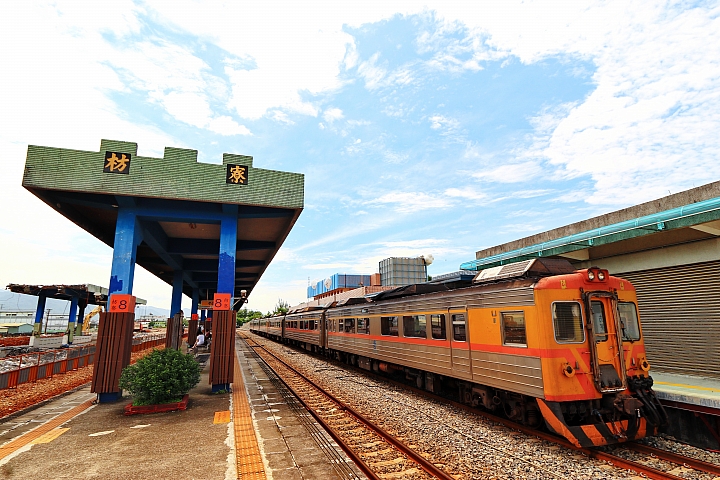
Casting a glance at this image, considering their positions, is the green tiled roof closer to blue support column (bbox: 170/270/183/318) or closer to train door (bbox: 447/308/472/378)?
train door (bbox: 447/308/472/378)

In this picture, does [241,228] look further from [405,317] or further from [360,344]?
[405,317]

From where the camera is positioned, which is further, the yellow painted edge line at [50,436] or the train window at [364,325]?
the train window at [364,325]

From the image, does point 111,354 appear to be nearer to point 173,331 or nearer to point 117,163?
point 173,331

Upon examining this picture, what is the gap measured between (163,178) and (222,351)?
215 inches

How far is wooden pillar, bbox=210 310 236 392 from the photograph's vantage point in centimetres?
1106

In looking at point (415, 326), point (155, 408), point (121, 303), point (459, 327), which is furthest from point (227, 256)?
point (459, 327)

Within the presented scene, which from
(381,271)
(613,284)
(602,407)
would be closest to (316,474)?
(602,407)

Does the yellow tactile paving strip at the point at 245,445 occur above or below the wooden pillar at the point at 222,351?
below

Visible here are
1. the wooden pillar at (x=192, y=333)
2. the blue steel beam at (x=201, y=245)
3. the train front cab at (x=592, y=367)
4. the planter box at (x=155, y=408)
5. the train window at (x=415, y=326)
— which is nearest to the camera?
the train front cab at (x=592, y=367)

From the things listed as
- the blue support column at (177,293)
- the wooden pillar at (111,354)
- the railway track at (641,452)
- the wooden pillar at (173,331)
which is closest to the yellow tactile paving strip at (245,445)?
the wooden pillar at (111,354)

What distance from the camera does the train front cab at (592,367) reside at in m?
6.05

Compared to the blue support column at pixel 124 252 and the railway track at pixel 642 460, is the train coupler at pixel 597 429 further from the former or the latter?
the blue support column at pixel 124 252

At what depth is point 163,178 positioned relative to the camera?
11273 mm

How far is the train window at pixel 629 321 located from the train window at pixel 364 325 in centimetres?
865
